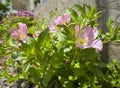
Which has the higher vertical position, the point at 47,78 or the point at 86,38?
the point at 86,38

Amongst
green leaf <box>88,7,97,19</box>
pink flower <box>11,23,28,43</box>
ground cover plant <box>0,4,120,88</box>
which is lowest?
ground cover plant <box>0,4,120,88</box>

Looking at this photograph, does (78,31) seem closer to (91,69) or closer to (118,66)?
(91,69)

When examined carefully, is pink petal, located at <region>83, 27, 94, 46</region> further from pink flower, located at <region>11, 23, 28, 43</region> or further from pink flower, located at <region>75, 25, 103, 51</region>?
pink flower, located at <region>11, 23, 28, 43</region>

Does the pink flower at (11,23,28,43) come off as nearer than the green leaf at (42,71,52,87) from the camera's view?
No

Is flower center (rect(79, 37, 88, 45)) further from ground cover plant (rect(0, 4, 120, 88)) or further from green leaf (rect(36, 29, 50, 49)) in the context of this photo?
green leaf (rect(36, 29, 50, 49))

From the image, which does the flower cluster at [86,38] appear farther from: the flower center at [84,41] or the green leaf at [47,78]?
the green leaf at [47,78]

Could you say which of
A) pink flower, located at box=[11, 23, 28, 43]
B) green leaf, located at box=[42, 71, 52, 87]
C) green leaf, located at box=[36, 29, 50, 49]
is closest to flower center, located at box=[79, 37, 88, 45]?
green leaf, located at box=[36, 29, 50, 49]

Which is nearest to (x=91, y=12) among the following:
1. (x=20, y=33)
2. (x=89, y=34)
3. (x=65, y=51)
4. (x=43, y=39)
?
(x=89, y=34)

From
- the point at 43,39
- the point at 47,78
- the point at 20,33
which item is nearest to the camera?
the point at 43,39

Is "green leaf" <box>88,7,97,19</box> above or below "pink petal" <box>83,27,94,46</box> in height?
above

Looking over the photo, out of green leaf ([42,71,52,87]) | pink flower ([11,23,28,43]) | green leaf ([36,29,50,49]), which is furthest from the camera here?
pink flower ([11,23,28,43])

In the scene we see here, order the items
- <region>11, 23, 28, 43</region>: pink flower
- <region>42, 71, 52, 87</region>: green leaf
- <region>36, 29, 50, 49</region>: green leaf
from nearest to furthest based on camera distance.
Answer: <region>36, 29, 50, 49</region>: green leaf < <region>42, 71, 52, 87</region>: green leaf < <region>11, 23, 28, 43</region>: pink flower

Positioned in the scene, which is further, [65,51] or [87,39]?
[65,51]

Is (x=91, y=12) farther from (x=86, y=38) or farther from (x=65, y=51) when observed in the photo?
(x=65, y=51)
